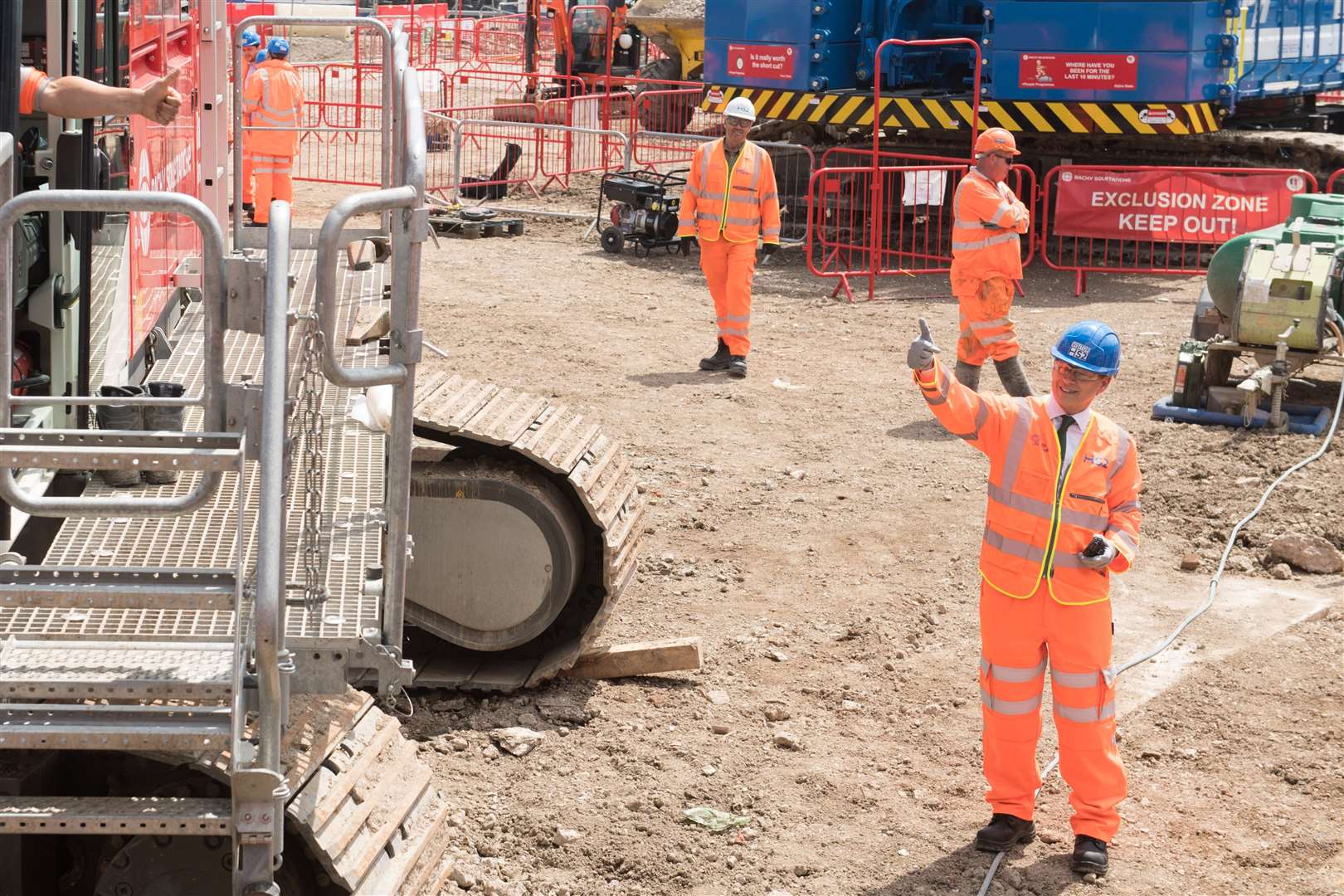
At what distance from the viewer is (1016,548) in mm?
5098

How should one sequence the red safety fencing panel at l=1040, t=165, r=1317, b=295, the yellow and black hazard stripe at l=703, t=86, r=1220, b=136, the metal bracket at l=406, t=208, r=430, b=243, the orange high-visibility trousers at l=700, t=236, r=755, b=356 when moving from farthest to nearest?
the yellow and black hazard stripe at l=703, t=86, r=1220, b=136 < the red safety fencing panel at l=1040, t=165, r=1317, b=295 < the orange high-visibility trousers at l=700, t=236, r=755, b=356 < the metal bracket at l=406, t=208, r=430, b=243

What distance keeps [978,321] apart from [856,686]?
4.23m

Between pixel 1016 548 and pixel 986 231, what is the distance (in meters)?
5.38

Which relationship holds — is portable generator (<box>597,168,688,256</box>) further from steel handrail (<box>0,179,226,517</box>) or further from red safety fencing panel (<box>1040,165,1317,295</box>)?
steel handrail (<box>0,179,226,517</box>)

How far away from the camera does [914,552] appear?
8141 millimetres

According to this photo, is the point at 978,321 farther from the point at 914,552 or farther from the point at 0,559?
the point at 0,559

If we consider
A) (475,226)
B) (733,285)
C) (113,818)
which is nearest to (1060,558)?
(113,818)

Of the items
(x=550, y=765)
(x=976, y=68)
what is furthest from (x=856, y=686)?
(x=976, y=68)

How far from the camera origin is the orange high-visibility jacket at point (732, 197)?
38.1 feet

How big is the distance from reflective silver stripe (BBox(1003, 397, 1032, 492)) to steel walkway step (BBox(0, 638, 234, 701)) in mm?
2614

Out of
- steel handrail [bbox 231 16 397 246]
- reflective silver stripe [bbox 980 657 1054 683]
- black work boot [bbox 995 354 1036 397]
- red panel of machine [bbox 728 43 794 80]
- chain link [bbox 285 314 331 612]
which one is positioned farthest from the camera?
red panel of machine [bbox 728 43 794 80]

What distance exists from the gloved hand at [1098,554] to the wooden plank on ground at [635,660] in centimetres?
200

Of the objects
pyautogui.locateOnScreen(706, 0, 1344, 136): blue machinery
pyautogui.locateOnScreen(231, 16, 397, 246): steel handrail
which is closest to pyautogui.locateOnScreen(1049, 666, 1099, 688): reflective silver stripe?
pyautogui.locateOnScreen(231, 16, 397, 246): steel handrail

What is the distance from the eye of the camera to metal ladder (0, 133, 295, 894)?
3176 millimetres
